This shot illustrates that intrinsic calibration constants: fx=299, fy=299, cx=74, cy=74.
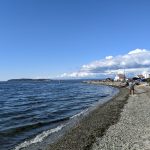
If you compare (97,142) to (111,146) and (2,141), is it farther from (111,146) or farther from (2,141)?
(2,141)

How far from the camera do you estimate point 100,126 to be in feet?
75.9

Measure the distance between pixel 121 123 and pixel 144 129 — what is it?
355 centimetres

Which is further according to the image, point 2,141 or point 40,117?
point 40,117

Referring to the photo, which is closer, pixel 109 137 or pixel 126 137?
pixel 126 137

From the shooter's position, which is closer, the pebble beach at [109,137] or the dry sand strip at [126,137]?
the dry sand strip at [126,137]

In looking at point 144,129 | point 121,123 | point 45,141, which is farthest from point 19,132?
point 144,129

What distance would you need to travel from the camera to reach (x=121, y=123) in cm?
2388

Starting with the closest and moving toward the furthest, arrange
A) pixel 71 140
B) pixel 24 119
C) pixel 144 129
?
pixel 71 140
pixel 144 129
pixel 24 119

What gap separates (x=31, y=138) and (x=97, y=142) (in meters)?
5.87

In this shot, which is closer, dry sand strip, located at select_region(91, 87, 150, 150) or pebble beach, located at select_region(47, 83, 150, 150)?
dry sand strip, located at select_region(91, 87, 150, 150)

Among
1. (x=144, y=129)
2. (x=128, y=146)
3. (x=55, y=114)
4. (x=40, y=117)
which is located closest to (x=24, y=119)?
(x=40, y=117)

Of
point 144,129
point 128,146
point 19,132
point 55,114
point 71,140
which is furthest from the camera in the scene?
point 55,114

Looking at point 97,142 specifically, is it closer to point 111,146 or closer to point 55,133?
point 111,146

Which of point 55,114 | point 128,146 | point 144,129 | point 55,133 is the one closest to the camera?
point 128,146
